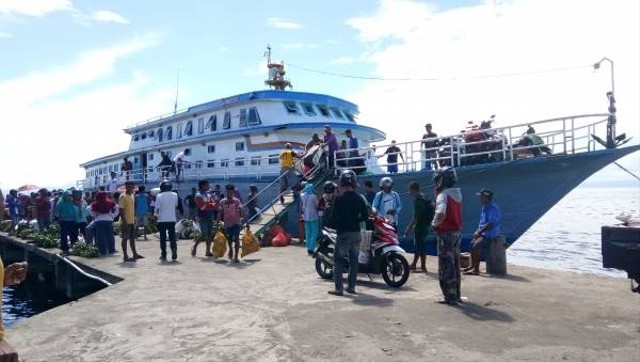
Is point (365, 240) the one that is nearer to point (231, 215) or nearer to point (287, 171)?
point (231, 215)

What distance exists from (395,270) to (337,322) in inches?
96.8

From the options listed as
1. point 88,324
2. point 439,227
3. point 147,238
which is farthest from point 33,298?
point 439,227

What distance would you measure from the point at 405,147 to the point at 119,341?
9610 millimetres

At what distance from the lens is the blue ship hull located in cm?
1134

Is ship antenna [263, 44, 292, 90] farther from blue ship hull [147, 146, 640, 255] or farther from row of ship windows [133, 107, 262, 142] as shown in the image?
blue ship hull [147, 146, 640, 255]

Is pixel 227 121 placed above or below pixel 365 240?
above

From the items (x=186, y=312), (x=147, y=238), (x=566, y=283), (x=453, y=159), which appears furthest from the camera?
(x=147, y=238)

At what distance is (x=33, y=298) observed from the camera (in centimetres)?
1551

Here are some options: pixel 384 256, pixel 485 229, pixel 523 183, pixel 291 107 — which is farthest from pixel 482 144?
pixel 291 107

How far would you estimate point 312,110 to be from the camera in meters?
21.0

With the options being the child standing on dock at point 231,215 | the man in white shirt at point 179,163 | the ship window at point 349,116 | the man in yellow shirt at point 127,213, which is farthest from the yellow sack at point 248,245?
the man in white shirt at point 179,163

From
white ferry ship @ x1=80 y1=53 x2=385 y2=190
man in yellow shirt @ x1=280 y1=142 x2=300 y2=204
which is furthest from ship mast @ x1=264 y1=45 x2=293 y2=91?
man in yellow shirt @ x1=280 y1=142 x2=300 y2=204

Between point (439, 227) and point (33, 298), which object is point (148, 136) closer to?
point (33, 298)

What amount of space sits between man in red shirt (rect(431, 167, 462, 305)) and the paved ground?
0.89ft
